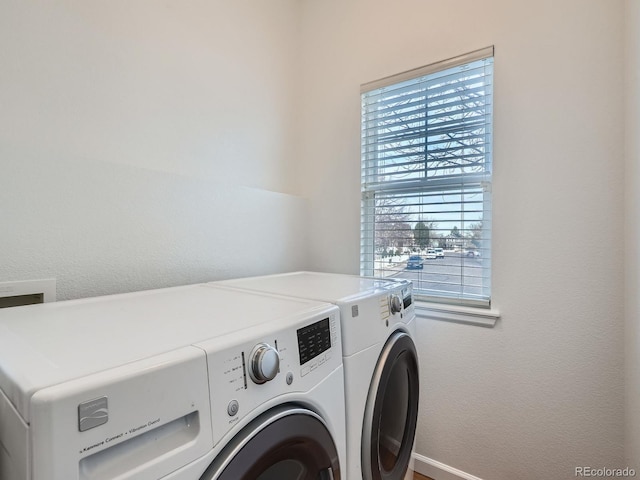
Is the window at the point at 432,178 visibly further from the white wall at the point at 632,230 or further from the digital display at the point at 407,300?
the white wall at the point at 632,230

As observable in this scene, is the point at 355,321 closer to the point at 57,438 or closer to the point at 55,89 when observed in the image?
the point at 57,438

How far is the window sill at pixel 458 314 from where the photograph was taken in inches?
55.9

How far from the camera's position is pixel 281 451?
622 millimetres

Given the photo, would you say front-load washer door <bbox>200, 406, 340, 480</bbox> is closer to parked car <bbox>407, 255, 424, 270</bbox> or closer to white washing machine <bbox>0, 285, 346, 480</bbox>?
white washing machine <bbox>0, 285, 346, 480</bbox>

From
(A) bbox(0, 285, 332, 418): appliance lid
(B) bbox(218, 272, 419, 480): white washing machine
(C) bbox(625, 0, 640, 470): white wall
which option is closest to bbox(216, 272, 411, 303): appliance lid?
(B) bbox(218, 272, 419, 480): white washing machine

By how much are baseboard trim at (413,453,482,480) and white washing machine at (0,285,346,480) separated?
1006mm

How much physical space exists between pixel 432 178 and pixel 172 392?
149cm

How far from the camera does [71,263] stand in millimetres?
1084

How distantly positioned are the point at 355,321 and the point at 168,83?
50.8 inches

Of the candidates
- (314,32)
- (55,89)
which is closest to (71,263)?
(55,89)

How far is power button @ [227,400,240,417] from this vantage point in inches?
21.3

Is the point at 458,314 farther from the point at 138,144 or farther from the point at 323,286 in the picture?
the point at 138,144

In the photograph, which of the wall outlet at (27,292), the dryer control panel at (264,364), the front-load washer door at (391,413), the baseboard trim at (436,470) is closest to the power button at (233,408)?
the dryer control panel at (264,364)

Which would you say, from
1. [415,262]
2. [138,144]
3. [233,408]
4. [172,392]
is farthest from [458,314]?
[138,144]
